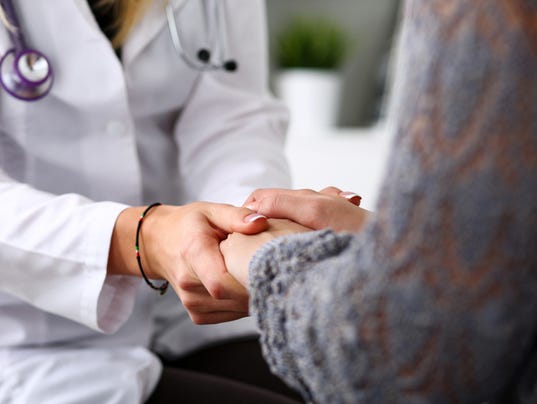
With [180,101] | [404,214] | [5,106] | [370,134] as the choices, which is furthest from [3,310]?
[370,134]

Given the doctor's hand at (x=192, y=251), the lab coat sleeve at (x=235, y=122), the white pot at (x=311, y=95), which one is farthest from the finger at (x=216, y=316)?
the white pot at (x=311, y=95)

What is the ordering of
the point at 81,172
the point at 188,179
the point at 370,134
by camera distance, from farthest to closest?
the point at 370,134 → the point at 188,179 → the point at 81,172

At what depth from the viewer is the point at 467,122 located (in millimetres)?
308

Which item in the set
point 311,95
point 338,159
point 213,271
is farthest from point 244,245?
point 311,95

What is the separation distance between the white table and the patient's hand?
145 cm

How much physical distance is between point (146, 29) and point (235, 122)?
0.17m

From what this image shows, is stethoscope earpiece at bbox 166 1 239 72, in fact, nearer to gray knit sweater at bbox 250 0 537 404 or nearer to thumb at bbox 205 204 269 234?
thumb at bbox 205 204 269 234

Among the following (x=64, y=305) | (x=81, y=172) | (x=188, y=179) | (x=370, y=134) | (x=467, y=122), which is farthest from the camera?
(x=370, y=134)

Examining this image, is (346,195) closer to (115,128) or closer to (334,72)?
(115,128)

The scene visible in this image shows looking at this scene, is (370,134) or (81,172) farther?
(370,134)

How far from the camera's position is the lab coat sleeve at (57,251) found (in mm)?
653

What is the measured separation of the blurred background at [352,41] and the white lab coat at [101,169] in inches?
61.0

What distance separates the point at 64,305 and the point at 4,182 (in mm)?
141

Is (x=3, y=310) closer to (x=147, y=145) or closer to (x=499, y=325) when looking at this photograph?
(x=147, y=145)
